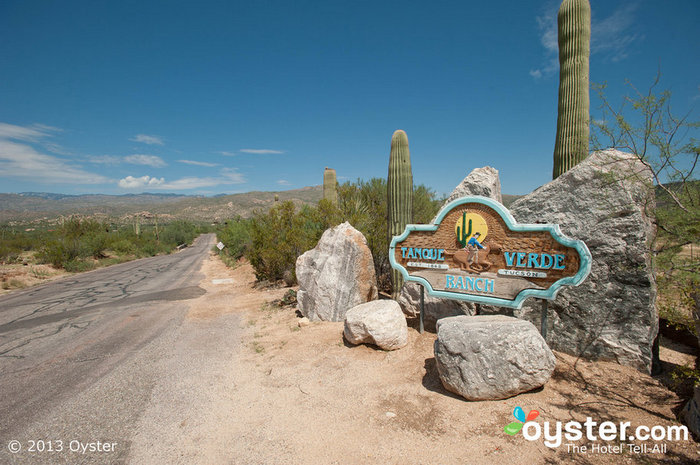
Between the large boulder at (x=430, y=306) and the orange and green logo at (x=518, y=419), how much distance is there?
7.02 ft

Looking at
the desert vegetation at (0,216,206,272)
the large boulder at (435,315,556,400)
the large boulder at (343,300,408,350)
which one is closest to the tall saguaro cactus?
the large boulder at (435,315,556,400)

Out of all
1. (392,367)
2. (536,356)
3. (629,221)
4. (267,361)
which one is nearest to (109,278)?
(267,361)

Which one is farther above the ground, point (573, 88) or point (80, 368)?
point (573, 88)

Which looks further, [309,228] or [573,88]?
[309,228]

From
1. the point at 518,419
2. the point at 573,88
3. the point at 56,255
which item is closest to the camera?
the point at 518,419

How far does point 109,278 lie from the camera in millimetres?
15594

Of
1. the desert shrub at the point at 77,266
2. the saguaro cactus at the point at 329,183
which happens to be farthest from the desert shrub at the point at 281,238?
the desert shrub at the point at 77,266

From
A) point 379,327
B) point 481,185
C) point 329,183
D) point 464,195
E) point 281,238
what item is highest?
point 329,183

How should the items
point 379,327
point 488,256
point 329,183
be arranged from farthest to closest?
point 329,183, point 379,327, point 488,256

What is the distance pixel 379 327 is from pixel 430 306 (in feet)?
4.11

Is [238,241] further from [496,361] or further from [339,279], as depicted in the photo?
[496,361]

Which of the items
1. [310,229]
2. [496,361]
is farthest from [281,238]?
[496,361]

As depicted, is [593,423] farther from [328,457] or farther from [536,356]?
[328,457]

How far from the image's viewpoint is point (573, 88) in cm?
619
